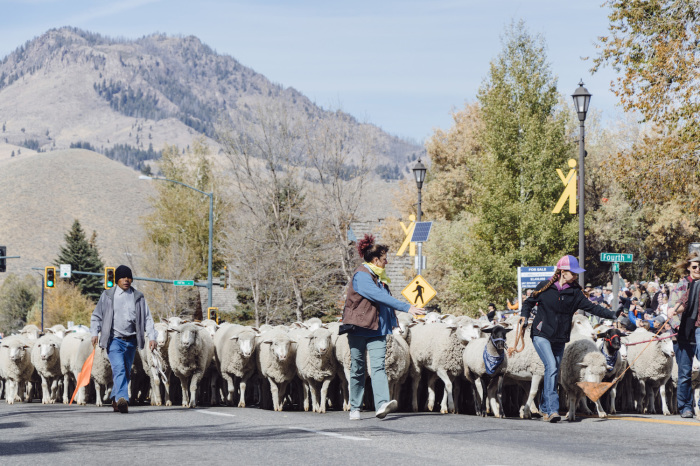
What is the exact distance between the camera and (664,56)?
21500 millimetres

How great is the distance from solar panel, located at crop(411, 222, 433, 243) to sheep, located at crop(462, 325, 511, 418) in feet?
36.4

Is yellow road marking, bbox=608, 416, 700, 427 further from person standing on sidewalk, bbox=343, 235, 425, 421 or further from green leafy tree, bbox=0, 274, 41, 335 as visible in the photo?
green leafy tree, bbox=0, 274, 41, 335

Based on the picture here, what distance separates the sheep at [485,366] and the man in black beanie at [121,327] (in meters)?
4.46

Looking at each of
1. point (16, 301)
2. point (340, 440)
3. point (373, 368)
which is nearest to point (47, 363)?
point (373, 368)

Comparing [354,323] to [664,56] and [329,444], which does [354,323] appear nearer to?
[329,444]

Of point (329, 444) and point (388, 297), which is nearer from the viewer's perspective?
point (329, 444)

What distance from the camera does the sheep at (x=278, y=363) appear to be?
1650cm

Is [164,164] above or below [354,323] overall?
above

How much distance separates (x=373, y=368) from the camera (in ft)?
39.7

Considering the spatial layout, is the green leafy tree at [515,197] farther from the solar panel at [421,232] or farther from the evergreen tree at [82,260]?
the evergreen tree at [82,260]

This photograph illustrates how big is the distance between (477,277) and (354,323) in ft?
88.7

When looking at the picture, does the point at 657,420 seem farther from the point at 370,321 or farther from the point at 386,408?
the point at 370,321

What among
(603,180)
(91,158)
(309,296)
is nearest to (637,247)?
(603,180)

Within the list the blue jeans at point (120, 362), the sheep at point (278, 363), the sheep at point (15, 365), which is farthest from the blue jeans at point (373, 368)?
the sheep at point (15, 365)
